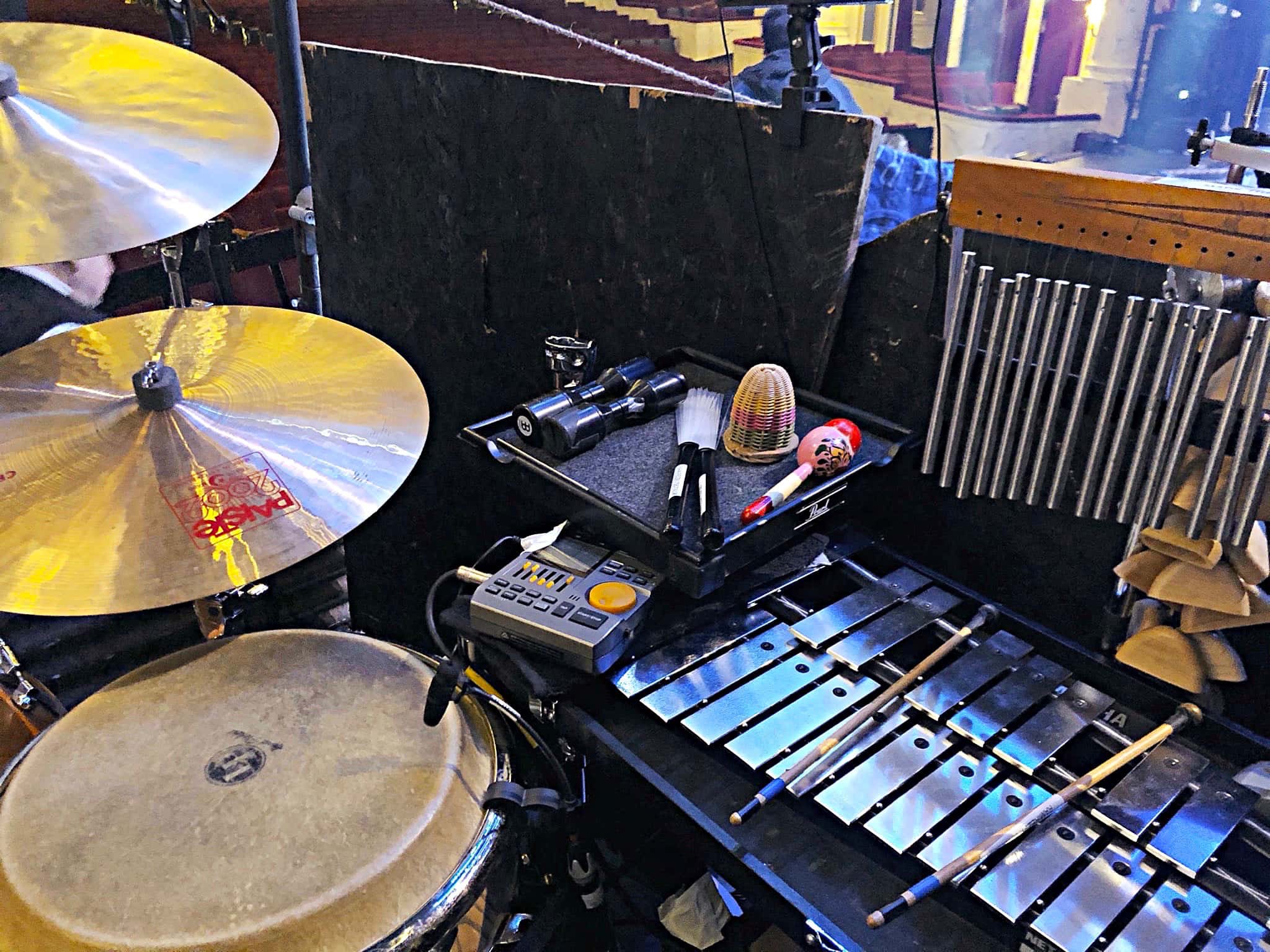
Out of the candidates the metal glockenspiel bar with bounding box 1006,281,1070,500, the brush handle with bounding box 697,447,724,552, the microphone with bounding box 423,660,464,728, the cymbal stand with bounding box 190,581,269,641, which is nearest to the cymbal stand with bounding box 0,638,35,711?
the cymbal stand with bounding box 190,581,269,641

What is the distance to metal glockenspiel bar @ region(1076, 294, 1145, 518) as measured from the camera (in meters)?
1.03

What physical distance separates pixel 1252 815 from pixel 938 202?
830 mm

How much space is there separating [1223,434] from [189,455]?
128 cm

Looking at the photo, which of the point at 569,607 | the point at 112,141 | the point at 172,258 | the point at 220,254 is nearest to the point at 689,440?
the point at 569,607

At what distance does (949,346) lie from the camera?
1198 millimetres

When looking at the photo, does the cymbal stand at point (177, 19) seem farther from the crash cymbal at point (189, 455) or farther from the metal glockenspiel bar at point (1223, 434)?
the metal glockenspiel bar at point (1223, 434)

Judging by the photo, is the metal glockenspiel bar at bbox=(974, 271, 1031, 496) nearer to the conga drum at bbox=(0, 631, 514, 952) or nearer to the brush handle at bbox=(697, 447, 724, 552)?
the brush handle at bbox=(697, 447, 724, 552)

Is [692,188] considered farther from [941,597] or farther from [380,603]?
[380,603]

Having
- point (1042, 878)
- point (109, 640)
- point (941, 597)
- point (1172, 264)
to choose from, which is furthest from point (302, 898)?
point (109, 640)

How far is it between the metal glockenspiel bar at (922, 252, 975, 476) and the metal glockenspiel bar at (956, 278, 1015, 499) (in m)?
0.04

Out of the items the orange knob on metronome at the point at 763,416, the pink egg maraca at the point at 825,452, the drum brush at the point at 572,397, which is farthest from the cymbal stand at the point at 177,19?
the pink egg maraca at the point at 825,452

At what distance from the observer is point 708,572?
1.02 m

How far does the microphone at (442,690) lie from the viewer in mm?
1104

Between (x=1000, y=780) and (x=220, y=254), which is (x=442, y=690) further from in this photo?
(x=220, y=254)
